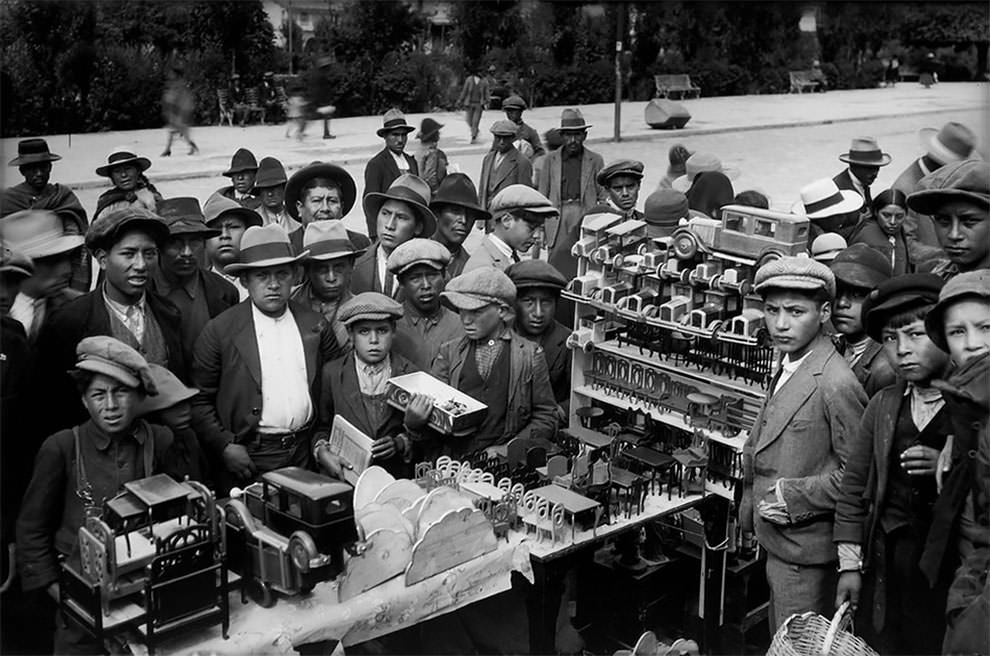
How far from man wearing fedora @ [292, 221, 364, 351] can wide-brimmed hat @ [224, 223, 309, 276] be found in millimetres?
377

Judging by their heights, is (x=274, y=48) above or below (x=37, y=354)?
above

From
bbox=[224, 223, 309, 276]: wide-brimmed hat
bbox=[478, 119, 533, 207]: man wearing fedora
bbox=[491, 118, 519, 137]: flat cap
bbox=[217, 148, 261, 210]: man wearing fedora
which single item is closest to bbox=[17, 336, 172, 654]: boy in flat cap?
bbox=[224, 223, 309, 276]: wide-brimmed hat

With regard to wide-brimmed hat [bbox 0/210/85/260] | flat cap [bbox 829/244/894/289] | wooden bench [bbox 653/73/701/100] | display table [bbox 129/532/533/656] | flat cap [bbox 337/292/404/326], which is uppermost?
wooden bench [bbox 653/73/701/100]

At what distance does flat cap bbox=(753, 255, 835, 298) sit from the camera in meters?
3.79

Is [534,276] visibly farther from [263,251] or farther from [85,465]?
[85,465]

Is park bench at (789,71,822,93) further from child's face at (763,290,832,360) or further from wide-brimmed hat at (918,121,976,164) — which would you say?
child's face at (763,290,832,360)

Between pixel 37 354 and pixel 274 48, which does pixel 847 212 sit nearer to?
pixel 37 354

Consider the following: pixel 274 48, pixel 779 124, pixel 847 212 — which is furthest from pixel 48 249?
pixel 779 124

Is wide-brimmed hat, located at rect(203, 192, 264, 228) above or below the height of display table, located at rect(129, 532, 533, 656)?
above

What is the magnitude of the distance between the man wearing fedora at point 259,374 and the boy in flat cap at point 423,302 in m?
0.50

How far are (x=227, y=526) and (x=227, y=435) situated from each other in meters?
1.05

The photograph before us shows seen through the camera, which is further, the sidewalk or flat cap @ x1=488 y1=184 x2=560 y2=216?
the sidewalk

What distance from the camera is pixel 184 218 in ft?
18.6

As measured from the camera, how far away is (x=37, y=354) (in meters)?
4.32
